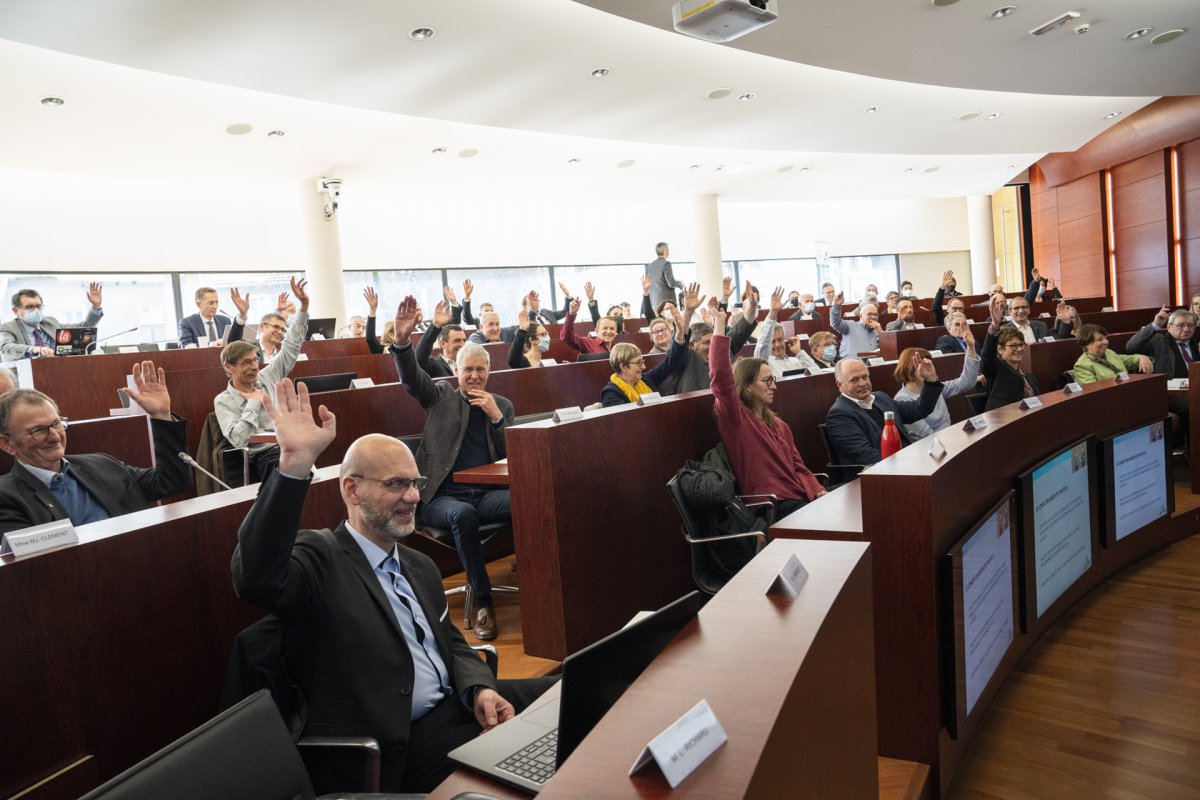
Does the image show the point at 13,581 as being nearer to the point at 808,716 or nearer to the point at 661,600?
the point at 808,716

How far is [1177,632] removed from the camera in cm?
340

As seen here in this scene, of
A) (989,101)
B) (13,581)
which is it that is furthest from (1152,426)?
(989,101)

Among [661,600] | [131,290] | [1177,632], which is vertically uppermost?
[131,290]

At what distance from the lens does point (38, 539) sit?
1.62 meters

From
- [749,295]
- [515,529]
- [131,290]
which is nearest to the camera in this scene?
[515,529]

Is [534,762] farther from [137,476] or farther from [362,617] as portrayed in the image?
[137,476]

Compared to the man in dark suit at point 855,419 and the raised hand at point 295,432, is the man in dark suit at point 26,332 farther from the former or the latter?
the man in dark suit at point 855,419

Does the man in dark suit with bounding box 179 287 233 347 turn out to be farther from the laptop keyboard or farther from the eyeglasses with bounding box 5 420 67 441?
the laptop keyboard

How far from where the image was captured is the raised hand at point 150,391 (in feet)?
8.39

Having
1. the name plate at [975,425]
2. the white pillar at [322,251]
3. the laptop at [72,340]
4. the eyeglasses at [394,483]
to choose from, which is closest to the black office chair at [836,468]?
the name plate at [975,425]

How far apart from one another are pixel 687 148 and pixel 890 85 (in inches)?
114

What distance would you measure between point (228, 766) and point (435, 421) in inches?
106

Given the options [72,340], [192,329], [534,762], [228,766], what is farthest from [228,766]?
[192,329]

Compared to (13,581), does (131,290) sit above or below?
above
